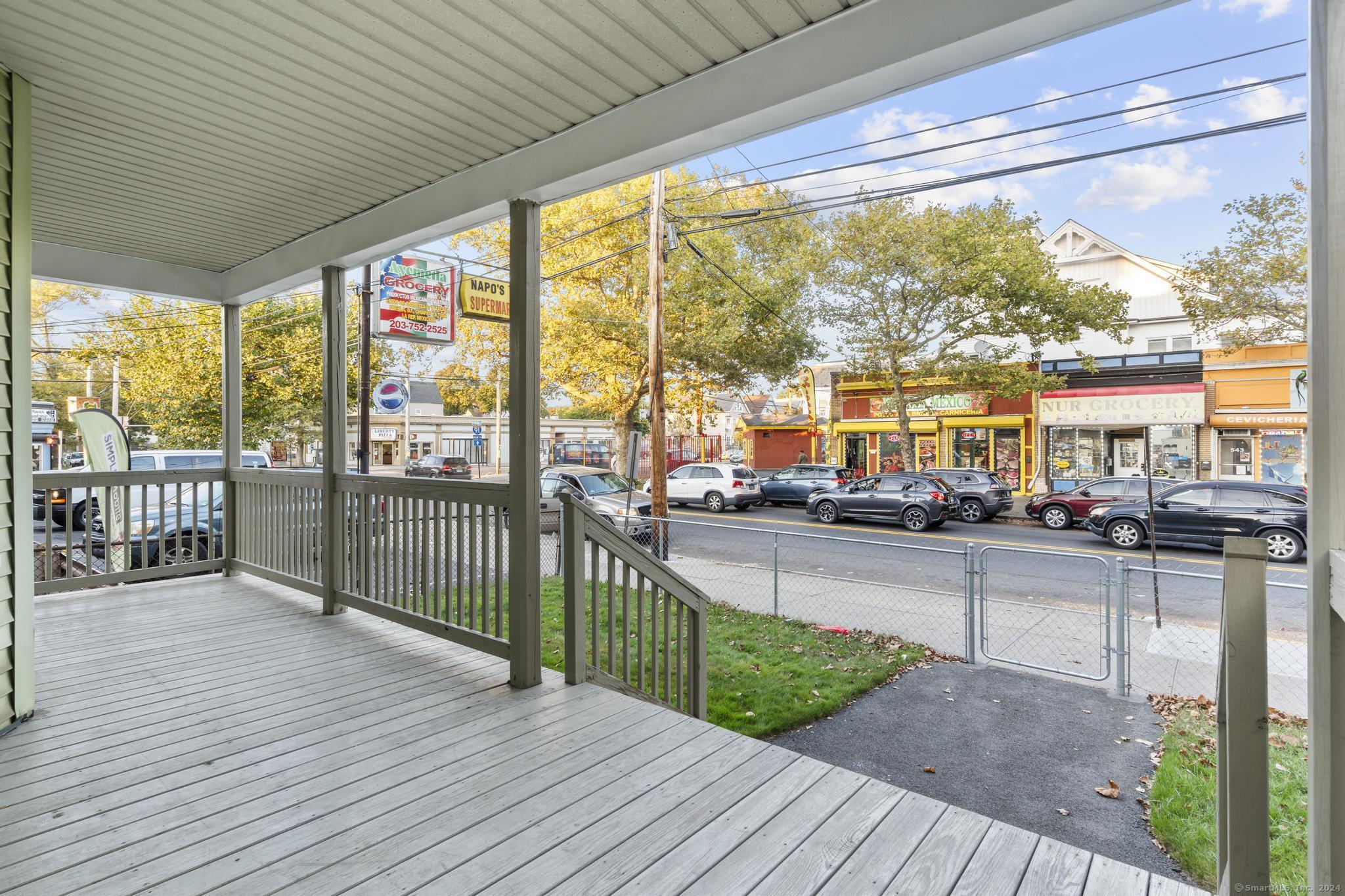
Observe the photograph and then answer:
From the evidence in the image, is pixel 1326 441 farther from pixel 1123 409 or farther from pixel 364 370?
pixel 1123 409

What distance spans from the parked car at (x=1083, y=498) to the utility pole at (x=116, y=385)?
17.4 m

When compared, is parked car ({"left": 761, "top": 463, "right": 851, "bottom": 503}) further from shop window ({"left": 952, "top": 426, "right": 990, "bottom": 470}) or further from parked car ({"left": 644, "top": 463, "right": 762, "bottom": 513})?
shop window ({"left": 952, "top": 426, "right": 990, "bottom": 470})

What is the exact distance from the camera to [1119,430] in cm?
1584

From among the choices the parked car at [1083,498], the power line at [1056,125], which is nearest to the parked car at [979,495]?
the parked car at [1083,498]

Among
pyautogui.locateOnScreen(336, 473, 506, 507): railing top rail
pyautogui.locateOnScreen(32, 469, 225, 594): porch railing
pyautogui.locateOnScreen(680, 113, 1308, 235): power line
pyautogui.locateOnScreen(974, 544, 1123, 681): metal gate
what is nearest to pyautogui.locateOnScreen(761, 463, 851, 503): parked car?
pyautogui.locateOnScreen(974, 544, 1123, 681): metal gate

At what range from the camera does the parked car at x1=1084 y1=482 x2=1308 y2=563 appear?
8.09 meters

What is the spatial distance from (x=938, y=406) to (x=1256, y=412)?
6650 mm

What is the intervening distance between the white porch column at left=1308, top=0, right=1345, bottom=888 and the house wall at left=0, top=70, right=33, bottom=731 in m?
3.59

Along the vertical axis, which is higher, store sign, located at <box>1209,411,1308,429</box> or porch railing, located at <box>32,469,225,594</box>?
store sign, located at <box>1209,411,1308,429</box>

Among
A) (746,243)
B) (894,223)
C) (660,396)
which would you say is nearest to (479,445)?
(746,243)

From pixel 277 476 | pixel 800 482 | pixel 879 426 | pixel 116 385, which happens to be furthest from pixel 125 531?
pixel 879 426

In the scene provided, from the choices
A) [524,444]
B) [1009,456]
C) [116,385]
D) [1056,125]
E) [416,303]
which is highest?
[1056,125]

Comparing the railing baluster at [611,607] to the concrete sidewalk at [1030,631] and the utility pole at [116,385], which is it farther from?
the utility pole at [116,385]

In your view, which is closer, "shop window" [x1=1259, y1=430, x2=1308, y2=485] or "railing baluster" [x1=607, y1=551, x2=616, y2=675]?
"railing baluster" [x1=607, y1=551, x2=616, y2=675]
